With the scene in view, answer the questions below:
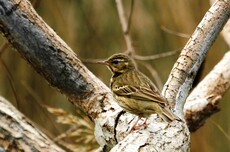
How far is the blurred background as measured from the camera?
4195 millimetres

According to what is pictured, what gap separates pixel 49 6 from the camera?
4.22m

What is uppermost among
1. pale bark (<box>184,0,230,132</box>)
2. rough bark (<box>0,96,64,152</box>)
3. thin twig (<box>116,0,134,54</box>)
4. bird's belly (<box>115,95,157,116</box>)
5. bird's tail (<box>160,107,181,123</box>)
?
thin twig (<box>116,0,134,54</box>)

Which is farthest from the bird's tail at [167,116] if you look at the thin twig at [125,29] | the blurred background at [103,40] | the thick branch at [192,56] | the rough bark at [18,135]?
the blurred background at [103,40]

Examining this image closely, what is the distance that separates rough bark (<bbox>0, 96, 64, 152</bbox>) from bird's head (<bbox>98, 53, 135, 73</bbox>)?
15.7 inches

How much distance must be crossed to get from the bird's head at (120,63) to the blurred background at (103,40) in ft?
3.46

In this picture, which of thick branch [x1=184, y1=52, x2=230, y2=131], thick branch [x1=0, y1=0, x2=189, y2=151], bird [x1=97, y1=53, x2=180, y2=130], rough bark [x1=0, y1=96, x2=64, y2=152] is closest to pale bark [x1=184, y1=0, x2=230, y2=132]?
thick branch [x1=184, y1=52, x2=230, y2=131]

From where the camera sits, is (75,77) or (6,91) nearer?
(75,77)

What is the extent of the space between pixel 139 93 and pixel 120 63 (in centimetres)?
27

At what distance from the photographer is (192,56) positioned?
284cm

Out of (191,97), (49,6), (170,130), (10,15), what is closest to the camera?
(170,130)

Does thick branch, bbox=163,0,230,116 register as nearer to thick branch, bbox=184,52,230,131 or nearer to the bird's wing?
the bird's wing

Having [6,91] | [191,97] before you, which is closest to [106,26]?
[6,91]

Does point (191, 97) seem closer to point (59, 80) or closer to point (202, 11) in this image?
point (59, 80)

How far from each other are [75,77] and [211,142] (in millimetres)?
1559
